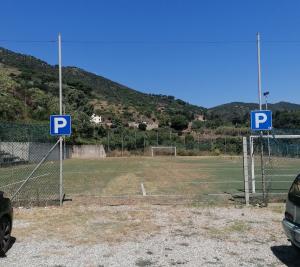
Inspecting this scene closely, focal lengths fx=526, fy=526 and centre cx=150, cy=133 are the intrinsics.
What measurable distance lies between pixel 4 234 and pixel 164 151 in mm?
59380

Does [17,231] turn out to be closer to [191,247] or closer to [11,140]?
[191,247]

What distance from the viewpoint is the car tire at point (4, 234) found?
864 cm

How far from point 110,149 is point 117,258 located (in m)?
59.5

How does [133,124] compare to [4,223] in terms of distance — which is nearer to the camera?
[4,223]

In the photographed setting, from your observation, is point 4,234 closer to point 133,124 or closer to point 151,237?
point 151,237

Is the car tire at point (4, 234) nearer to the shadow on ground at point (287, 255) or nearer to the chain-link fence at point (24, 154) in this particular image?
the shadow on ground at point (287, 255)

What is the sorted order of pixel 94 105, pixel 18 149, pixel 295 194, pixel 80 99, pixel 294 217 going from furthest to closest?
pixel 94 105 < pixel 80 99 < pixel 18 149 < pixel 295 194 < pixel 294 217

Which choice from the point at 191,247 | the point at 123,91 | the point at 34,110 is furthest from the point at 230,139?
the point at 123,91

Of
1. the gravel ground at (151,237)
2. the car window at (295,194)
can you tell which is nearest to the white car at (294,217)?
the car window at (295,194)

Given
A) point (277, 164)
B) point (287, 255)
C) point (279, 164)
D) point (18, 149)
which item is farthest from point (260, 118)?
point (279, 164)

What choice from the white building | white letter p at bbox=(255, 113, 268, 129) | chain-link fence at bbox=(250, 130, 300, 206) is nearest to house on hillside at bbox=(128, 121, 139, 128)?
the white building

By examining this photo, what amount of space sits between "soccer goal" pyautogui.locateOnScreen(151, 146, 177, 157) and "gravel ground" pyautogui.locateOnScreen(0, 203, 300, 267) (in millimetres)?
52588

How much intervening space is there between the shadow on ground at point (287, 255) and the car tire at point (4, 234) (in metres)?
4.53

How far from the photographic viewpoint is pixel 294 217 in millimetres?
7926
